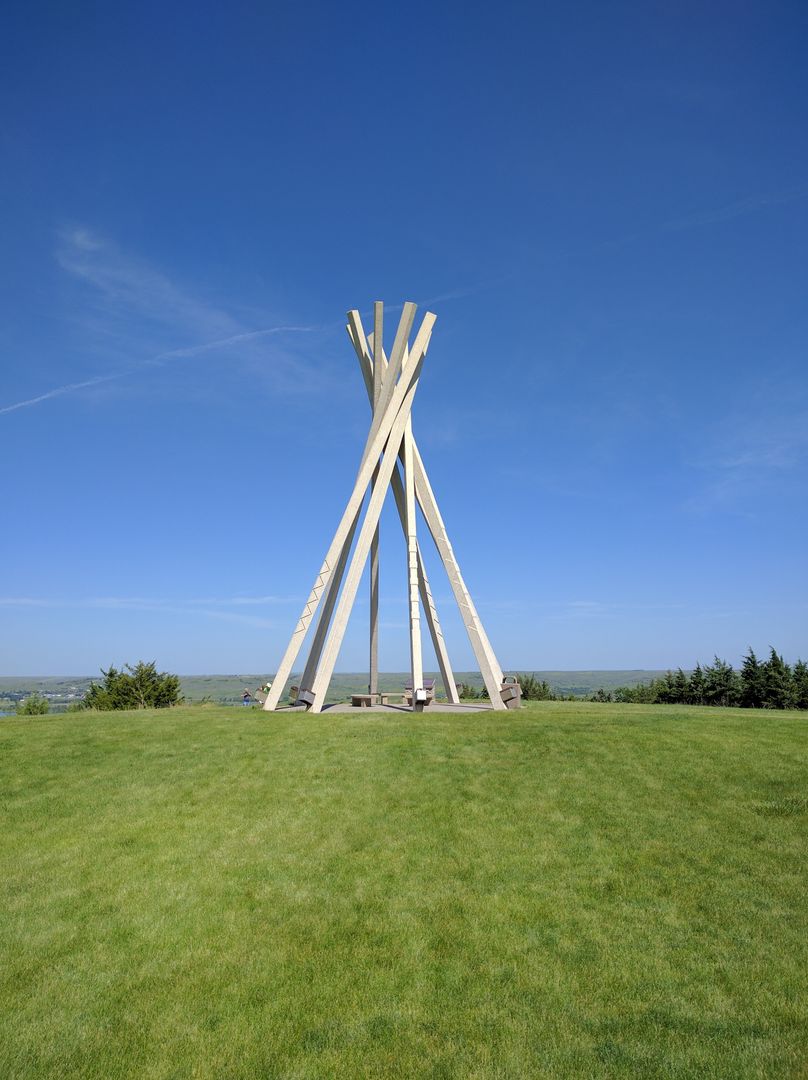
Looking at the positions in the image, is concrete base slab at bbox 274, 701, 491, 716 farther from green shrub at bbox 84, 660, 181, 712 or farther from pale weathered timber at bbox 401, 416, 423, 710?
green shrub at bbox 84, 660, 181, 712

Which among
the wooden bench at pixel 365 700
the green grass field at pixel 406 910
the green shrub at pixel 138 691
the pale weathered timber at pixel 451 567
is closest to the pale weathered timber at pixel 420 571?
the pale weathered timber at pixel 451 567

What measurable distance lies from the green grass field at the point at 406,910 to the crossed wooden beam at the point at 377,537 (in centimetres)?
553

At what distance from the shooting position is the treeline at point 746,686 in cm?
3728

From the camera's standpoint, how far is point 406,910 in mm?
7250

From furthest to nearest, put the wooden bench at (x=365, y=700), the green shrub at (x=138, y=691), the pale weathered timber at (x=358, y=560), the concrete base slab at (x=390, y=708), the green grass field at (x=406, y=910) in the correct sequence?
the green shrub at (x=138, y=691)
the wooden bench at (x=365, y=700)
the pale weathered timber at (x=358, y=560)
the concrete base slab at (x=390, y=708)
the green grass field at (x=406, y=910)

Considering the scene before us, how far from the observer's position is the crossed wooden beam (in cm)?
1828

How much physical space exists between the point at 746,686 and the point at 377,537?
28.9 meters

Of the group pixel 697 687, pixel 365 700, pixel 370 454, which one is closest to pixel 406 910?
pixel 365 700

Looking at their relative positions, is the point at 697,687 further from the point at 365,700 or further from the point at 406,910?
the point at 406,910

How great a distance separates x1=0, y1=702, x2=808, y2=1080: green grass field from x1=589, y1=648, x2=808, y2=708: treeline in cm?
2852

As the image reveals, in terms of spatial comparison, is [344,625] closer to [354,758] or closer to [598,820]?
[354,758]

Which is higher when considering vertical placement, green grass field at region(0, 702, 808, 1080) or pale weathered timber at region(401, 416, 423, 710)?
pale weathered timber at region(401, 416, 423, 710)

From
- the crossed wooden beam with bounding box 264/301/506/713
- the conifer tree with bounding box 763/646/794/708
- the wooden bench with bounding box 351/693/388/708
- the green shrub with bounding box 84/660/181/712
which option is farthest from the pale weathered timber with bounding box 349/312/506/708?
the conifer tree with bounding box 763/646/794/708

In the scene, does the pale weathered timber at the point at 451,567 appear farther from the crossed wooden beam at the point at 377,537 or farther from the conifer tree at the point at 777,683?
the conifer tree at the point at 777,683
